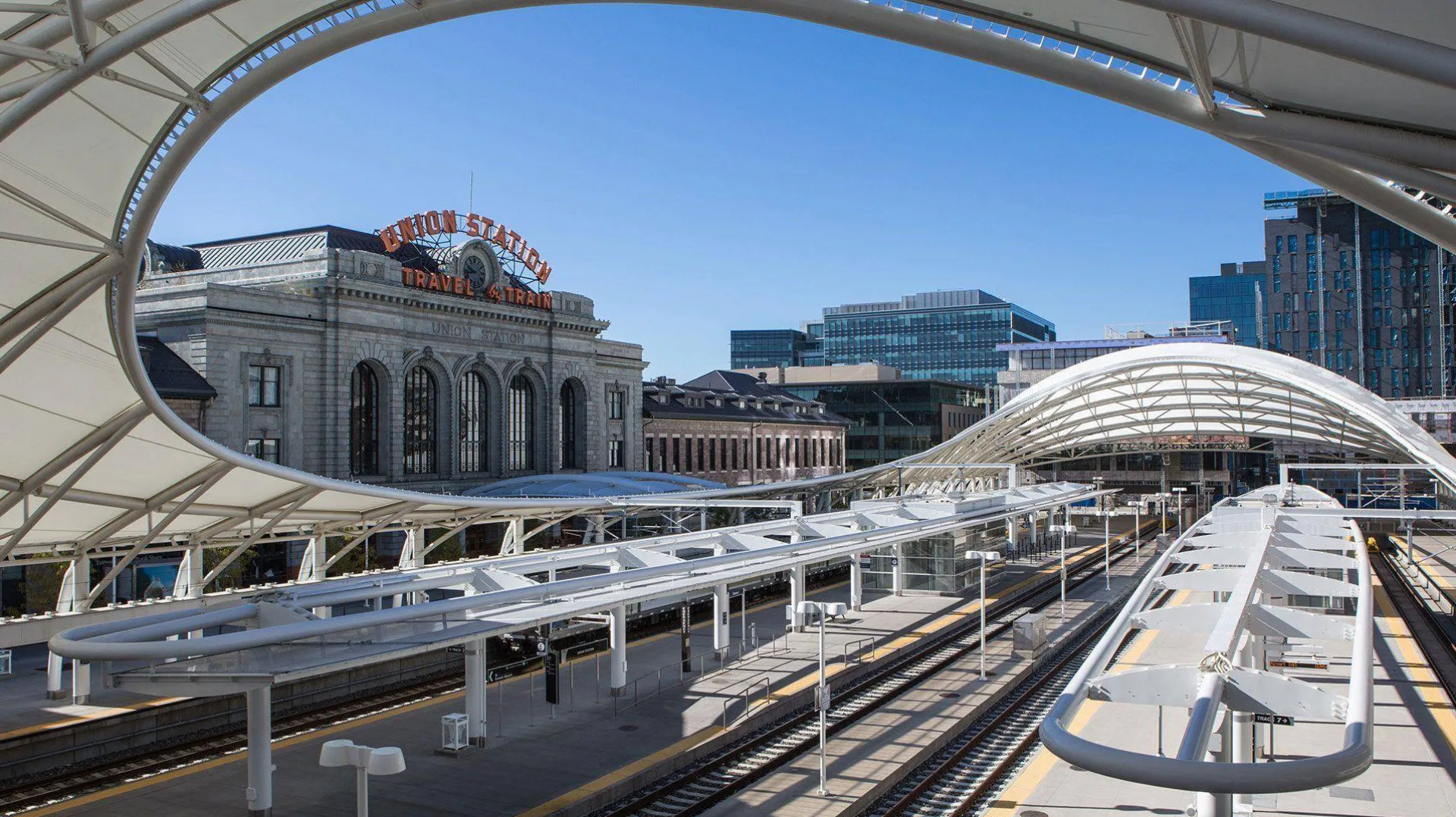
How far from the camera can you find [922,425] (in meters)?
119

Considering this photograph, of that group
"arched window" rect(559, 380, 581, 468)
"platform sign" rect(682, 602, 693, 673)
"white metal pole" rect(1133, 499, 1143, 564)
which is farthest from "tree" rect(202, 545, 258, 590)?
"white metal pole" rect(1133, 499, 1143, 564)

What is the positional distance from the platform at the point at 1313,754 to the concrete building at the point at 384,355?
38084 millimetres

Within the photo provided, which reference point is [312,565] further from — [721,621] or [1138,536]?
[1138,536]

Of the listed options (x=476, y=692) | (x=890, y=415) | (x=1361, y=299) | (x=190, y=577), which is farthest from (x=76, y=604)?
(x=1361, y=299)

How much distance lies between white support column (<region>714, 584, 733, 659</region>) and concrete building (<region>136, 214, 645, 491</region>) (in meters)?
26.9

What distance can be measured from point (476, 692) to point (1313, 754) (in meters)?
17.0

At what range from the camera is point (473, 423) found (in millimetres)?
60344

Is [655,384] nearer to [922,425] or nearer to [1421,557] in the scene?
[922,425]

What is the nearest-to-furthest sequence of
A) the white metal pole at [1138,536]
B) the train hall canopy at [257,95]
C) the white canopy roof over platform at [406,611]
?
1. the train hall canopy at [257,95]
2. the white canopy roof over platform at [406,611]
3. the white metal pole at [1138,536]

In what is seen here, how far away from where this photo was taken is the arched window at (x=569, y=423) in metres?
68.5

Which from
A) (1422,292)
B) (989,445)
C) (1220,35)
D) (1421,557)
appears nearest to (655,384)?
(989,445)

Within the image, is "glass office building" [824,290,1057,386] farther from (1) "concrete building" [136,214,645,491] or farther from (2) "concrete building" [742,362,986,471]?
(1) "concrete building" [136,214,645,491]

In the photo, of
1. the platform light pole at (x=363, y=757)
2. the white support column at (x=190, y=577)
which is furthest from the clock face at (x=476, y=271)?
the platform light pole at (x=363, y=757)

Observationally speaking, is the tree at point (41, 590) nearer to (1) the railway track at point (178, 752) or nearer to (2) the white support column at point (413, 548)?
(2) the white support column at point (413, 548)
